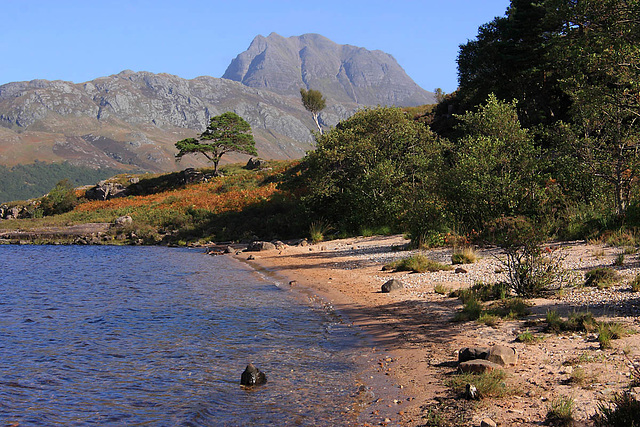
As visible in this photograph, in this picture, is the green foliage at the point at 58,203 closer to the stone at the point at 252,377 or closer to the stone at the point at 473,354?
the stone at the point at 252,377

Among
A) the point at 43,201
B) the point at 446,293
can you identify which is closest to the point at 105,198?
the point at 43,201

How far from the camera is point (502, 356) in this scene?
8062 mm

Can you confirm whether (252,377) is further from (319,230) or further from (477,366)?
(319,230)

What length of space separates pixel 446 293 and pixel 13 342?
37.6 ft

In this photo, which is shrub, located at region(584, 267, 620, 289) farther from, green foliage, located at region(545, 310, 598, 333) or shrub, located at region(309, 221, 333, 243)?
shrub, located at region(309, 221, 333, 243)

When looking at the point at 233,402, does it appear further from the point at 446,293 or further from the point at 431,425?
the point at 446,293

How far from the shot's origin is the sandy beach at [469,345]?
673cm

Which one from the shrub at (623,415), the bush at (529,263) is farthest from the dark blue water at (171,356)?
the bush at (529,263)

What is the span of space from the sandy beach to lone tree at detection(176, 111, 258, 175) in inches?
2155

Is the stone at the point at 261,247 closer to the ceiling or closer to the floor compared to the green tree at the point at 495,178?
closer to the floor

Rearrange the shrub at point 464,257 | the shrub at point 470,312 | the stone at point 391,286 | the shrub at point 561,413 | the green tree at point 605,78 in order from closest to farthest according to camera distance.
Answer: the shrub at point 561,413 → the shrub at point 470,312 → the green tree at point 605,78 → the stone at point 391,286 → the shrub at point 464,257

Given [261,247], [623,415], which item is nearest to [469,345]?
[623,415]

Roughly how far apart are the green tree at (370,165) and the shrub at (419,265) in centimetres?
963

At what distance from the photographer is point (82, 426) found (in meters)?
7.10
